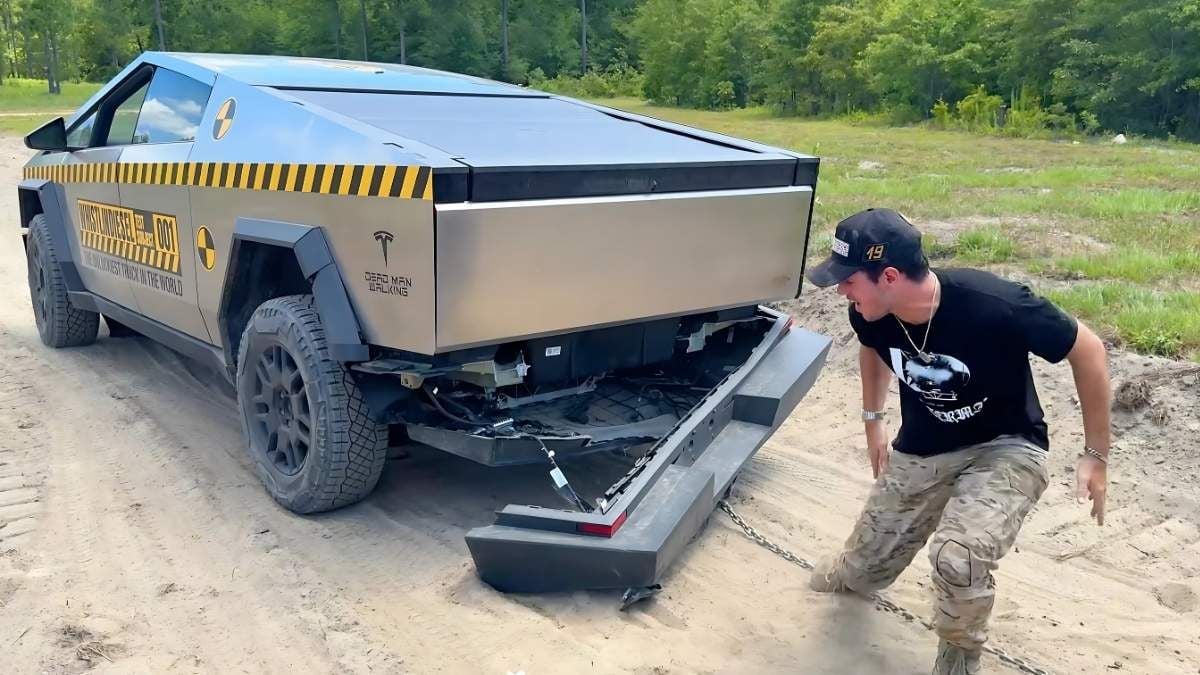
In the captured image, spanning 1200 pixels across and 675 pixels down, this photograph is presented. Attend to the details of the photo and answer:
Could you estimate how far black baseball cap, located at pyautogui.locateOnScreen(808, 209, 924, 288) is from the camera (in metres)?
2.80

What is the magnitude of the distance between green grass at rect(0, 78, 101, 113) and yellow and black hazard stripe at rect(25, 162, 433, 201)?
30.0 metres

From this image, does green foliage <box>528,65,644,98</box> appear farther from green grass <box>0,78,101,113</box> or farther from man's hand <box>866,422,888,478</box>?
man's hand <box>866,422,888,478</box>

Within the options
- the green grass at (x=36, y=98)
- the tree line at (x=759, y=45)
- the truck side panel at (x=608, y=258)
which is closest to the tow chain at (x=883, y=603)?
the truck side panel at (x=608, y=258)

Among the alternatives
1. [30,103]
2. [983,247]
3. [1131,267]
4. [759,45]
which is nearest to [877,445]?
[1131,267]

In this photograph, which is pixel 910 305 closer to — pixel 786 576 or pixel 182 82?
pixel 786 576

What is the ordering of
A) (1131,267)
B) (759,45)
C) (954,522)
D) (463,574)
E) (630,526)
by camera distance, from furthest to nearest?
1. (759,45)
2. (1131,267)
3. (463,574)
4. (630,526)
5. (954,522)

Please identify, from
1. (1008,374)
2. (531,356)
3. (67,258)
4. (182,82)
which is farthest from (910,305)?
(67,258)

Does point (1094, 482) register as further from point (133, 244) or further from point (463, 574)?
point (133, 244)

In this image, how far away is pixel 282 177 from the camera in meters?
3.81

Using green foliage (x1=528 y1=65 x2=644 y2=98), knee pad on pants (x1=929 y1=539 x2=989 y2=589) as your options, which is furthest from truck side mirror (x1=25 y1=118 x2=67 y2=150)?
green foliage (x1=528 y1=65 x2=644 y2=98)

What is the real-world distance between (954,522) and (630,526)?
3.28 feet

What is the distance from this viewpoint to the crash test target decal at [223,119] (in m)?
4.32

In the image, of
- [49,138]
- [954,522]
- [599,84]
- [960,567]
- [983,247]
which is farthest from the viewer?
[599,84]

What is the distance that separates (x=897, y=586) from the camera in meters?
3.58
